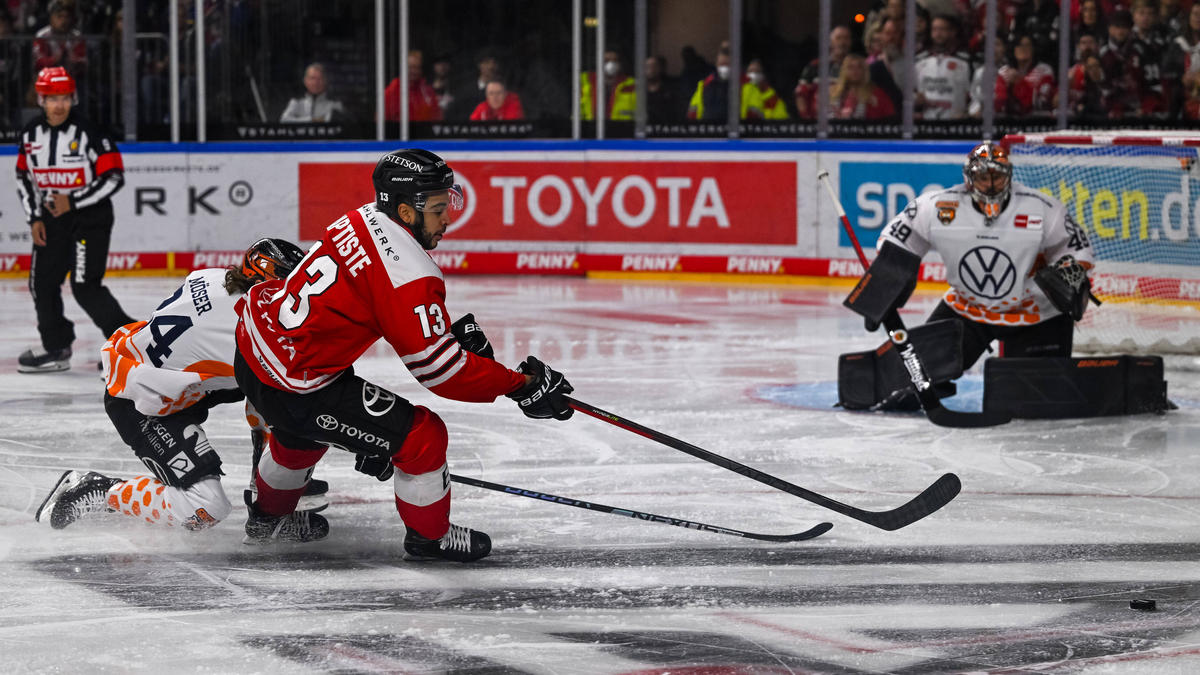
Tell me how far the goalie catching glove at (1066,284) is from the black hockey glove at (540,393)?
9.85ft

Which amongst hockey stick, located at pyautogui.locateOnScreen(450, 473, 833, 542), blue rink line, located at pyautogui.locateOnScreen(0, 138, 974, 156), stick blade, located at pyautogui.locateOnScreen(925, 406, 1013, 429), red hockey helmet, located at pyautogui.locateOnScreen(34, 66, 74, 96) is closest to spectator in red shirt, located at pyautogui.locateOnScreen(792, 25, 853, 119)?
blue rink line, located at pyautogui.locateOnScreen(0, 138, 974, 156)

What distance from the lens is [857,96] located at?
11492 mm

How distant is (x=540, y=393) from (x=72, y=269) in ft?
14.2

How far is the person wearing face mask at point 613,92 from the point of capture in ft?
39.2

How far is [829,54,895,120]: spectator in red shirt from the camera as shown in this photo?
11.4 metres

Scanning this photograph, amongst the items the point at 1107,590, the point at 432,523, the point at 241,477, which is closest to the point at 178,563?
the point at 432,523

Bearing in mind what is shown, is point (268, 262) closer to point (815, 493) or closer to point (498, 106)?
point (815, 493)

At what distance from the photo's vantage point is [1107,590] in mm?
4078

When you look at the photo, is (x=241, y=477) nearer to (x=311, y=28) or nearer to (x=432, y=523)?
(x=432, y=523)

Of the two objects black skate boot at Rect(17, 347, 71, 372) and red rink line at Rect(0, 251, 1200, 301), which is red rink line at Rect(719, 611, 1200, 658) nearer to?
black skate boot at Rect(17, 347, 71, 372)

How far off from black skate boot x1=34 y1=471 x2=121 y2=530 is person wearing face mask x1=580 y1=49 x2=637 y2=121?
771 centimetres

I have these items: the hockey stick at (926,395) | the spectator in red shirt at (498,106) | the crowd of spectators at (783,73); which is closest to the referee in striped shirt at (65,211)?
the hockey stick at (926,395)

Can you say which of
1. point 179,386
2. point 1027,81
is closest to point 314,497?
point 179,386

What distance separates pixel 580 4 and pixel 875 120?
2.33m
